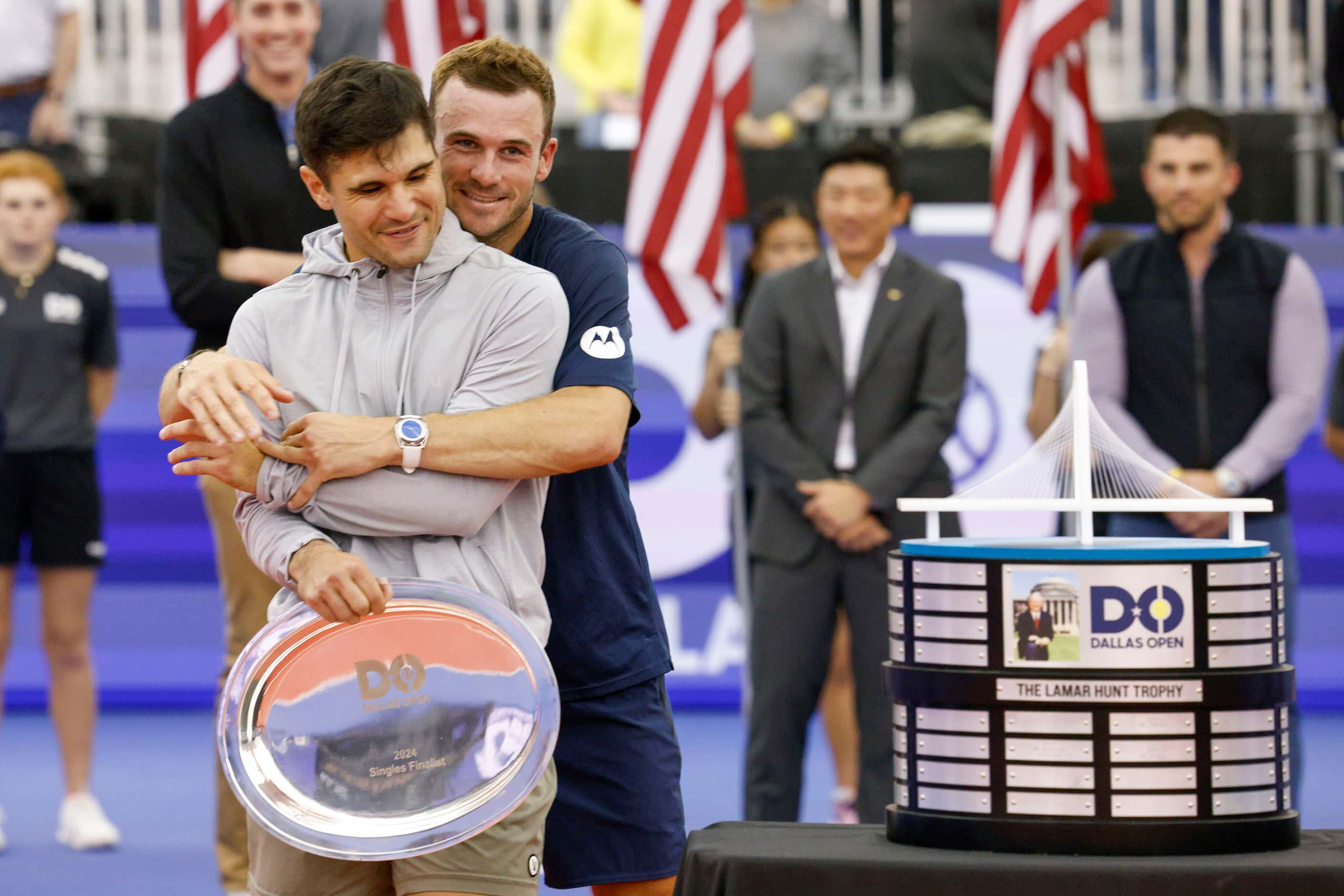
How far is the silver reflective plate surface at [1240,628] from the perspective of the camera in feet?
8.26

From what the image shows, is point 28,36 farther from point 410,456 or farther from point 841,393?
point 410,456

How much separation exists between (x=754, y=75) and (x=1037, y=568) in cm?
641

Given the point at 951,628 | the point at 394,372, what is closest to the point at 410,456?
the point at 394,372

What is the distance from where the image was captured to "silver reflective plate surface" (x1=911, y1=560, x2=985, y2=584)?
2.55 meters

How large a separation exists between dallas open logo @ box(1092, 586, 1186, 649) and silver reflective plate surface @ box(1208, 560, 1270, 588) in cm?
7

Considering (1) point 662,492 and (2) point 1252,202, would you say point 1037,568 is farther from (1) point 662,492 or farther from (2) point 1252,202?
(2) point 1252,202

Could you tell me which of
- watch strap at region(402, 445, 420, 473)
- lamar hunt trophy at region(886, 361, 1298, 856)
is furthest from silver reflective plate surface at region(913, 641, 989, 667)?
watch strap at region(402, 445, 420, 473)

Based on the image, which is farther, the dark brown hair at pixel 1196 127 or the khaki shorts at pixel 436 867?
the dark brown hair at pixel 1196 127

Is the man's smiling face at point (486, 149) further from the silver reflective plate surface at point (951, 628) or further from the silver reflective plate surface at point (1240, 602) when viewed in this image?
the silver reflective plate surface at point (1240, 602)

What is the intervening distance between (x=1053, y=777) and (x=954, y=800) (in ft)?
0.50

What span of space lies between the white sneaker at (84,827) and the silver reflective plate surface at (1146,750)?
13.3 feet

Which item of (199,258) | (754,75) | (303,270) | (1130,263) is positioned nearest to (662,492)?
(754,75)

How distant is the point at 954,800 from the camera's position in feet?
8.54

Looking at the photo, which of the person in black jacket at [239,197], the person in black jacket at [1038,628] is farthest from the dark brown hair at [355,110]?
the person in black jacket at [239,197]
